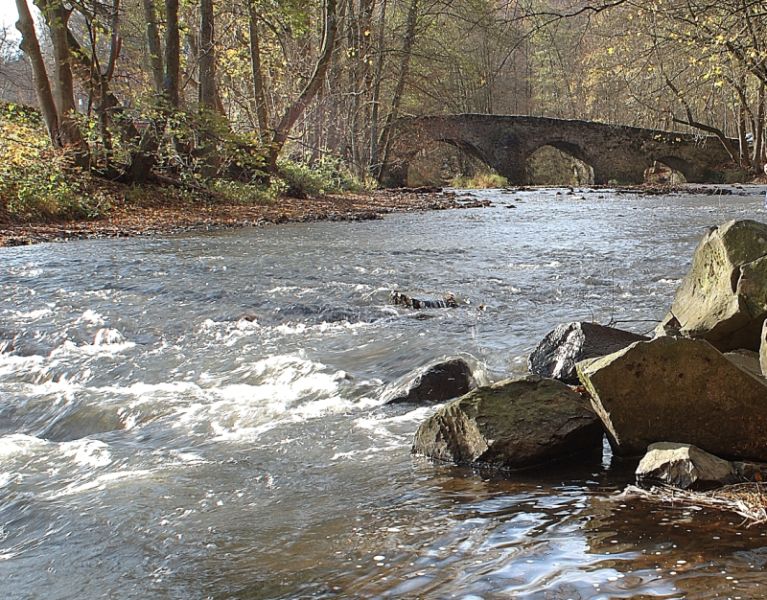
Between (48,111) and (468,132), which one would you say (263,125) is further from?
(468,132)

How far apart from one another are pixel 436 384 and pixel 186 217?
442 inches

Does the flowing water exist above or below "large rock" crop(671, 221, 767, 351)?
below

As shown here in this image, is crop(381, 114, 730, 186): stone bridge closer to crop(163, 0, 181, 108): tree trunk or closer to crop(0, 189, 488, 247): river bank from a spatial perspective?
crop(0, 189, 488, 247): river bank

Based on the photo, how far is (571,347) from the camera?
14.8ft

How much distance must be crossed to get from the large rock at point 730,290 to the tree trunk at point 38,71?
1387cm

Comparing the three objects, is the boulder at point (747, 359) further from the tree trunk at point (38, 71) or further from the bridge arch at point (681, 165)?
the bridge arch at point (681, 165)

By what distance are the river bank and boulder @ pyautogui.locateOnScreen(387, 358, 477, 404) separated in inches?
341

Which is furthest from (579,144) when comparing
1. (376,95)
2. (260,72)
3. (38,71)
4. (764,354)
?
(764,354)

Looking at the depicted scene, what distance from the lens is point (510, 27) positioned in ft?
21.1

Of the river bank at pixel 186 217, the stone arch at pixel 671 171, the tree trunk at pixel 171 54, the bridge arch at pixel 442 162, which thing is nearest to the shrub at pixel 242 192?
the river bank at pixel 186 217

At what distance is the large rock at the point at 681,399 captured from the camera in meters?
3.15

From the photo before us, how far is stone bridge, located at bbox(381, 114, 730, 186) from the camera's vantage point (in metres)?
41.9

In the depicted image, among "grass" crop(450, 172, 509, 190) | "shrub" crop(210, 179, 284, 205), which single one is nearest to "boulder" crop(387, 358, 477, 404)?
"shrub" crop(210, 179, 284, 205)

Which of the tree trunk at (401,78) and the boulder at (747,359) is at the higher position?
the tree trunk at (401,78)
